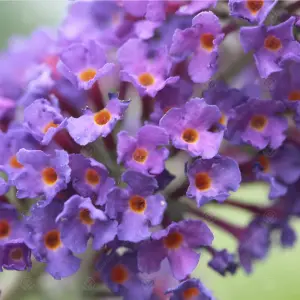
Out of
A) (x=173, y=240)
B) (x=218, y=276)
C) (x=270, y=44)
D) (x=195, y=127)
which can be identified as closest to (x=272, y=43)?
(x=270, y=44)

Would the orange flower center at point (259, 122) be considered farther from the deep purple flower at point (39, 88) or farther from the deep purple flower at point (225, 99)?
the deep purple flower at point (39, 88)

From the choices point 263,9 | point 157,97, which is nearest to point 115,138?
point 157,97

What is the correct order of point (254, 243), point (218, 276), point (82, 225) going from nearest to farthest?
point (82, 225) < point (254, 243) < point (218, 276)

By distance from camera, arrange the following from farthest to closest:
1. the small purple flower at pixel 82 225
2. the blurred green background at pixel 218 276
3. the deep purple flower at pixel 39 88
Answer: the blurred green background at pixel 218 276 → the deep purple flower at pixel 39 88 → the small purple flower at pixel 82 225

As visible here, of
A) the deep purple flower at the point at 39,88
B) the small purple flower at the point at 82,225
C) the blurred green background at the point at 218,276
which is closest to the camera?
the small purple flower at the point at 82,225

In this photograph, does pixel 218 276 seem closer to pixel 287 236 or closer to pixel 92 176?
pixel 287 236

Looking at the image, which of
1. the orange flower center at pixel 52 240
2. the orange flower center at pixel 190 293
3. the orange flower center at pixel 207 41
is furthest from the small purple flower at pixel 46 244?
the orange flower center at pixel 207 41
